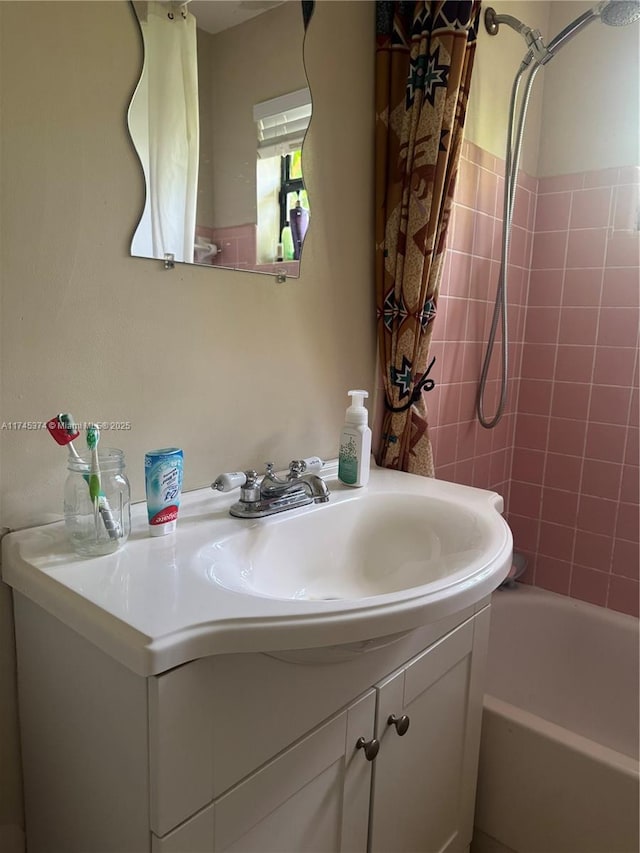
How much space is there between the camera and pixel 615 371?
1837mm

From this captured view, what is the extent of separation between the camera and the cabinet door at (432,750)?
0.95 m

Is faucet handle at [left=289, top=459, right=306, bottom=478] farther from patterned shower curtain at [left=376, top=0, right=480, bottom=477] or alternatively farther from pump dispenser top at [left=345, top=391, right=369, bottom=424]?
patterned shower curtain at [left=376, top=0, right=480, bottom=477]

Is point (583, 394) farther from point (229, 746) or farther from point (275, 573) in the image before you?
point (229, 746)

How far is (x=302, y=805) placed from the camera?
0.82 m

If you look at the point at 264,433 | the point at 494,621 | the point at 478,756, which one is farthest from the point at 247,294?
the point at 494,621

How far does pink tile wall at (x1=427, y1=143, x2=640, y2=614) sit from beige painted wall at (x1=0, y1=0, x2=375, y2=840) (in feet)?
1.70

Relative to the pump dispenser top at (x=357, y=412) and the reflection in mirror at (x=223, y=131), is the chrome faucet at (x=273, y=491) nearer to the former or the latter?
the pump dispenser top at (x=357, y=412)

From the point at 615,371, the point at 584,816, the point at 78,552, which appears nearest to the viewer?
the point at 78,552

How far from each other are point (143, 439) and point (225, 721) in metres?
0.48

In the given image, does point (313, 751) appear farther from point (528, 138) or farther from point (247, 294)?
point (528, 138)

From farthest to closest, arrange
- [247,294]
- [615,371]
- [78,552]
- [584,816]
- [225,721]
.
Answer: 1. [615,371]
2. [584,816]
3. [247,294]
4. [78,552]
5. [225,721]

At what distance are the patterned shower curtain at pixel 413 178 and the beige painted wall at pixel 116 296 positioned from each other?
0.28ft

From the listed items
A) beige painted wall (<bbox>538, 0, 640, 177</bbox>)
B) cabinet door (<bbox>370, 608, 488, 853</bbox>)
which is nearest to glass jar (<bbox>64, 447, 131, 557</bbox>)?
cabinet door (<bbox>370, 608, 488, 853</bbox>)

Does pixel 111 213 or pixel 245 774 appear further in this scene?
pixel 111 213
